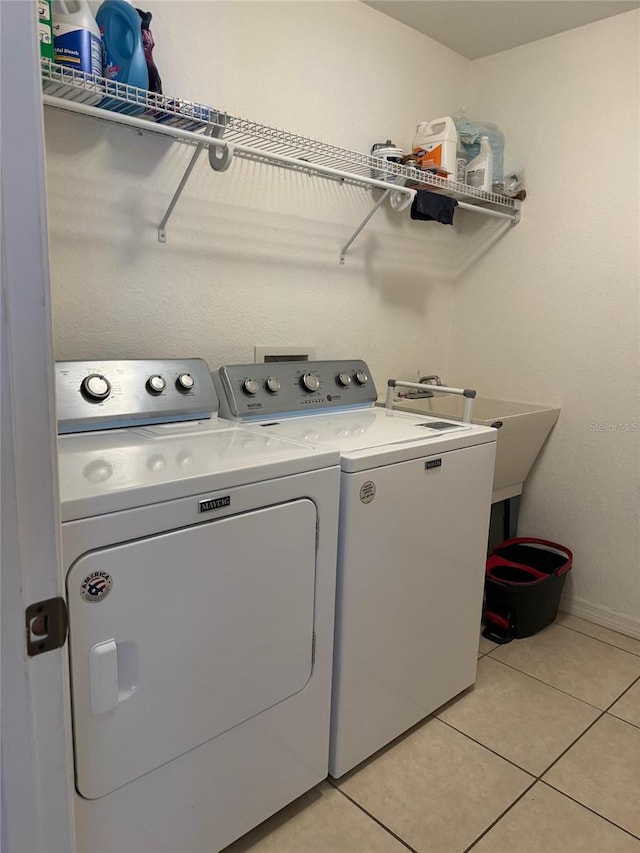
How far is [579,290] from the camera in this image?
8.29 feet

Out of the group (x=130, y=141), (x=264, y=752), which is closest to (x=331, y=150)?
(x=130, y=141)

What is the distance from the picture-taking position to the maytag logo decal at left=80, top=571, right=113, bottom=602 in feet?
3.43

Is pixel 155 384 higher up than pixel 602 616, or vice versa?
pixel 155 384

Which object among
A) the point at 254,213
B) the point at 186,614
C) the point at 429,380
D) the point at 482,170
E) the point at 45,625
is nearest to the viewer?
the point at 45,625

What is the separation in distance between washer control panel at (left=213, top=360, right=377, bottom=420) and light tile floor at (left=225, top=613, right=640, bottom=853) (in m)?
1.08

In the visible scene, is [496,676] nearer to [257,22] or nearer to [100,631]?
[100,631]

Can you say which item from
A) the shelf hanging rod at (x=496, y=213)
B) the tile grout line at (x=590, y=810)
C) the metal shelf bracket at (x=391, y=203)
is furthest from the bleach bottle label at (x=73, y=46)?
the tile grout line at (x=590, y=810)

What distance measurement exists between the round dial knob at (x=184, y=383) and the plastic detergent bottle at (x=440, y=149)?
4.44 feet

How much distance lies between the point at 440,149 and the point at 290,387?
1.22m

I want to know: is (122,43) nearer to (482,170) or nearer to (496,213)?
(482,170)

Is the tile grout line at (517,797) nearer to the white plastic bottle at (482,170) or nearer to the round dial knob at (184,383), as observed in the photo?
the round dial knob at (184,383)

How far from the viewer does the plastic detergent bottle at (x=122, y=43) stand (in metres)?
1.51

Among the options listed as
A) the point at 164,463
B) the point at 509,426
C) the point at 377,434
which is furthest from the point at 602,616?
the point at 164,463

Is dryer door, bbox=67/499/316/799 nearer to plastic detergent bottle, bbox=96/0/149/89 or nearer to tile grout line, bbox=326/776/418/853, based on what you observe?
tile grout line, bbox=326/776/418/853
